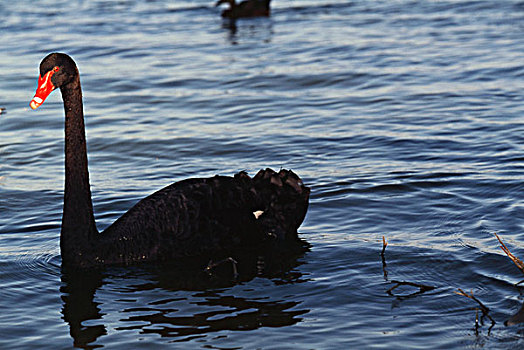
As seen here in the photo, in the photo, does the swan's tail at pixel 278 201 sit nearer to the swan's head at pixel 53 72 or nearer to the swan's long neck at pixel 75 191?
the swan's long neck at pixel 75 191

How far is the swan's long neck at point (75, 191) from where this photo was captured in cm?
621

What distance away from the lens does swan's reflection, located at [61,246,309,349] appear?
530 centimetres

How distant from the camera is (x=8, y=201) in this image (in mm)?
8094

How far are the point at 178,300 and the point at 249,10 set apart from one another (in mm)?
16777

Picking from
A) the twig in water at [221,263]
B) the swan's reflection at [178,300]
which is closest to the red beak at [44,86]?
the swan's reflection at [178,300]

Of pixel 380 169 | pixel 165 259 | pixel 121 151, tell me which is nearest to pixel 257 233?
pixel 165 259

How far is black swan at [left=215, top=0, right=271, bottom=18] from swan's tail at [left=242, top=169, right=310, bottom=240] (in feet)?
49.6

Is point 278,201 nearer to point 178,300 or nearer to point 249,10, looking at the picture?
point 178,300

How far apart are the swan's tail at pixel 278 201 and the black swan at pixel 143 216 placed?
0.30 feet

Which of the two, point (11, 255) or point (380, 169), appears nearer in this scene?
point (11, 255)

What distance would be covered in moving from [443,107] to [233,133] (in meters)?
2.59

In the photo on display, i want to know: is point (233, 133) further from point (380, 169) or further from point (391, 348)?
point (391, 348)

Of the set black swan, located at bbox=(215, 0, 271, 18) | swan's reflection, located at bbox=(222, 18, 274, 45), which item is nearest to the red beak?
swan's reflection, located at bbox=(222, 18, 274, 45)

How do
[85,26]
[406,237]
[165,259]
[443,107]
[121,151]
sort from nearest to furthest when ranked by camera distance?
[165,259], [406,237], [121,151], [443,107], [85,26]
